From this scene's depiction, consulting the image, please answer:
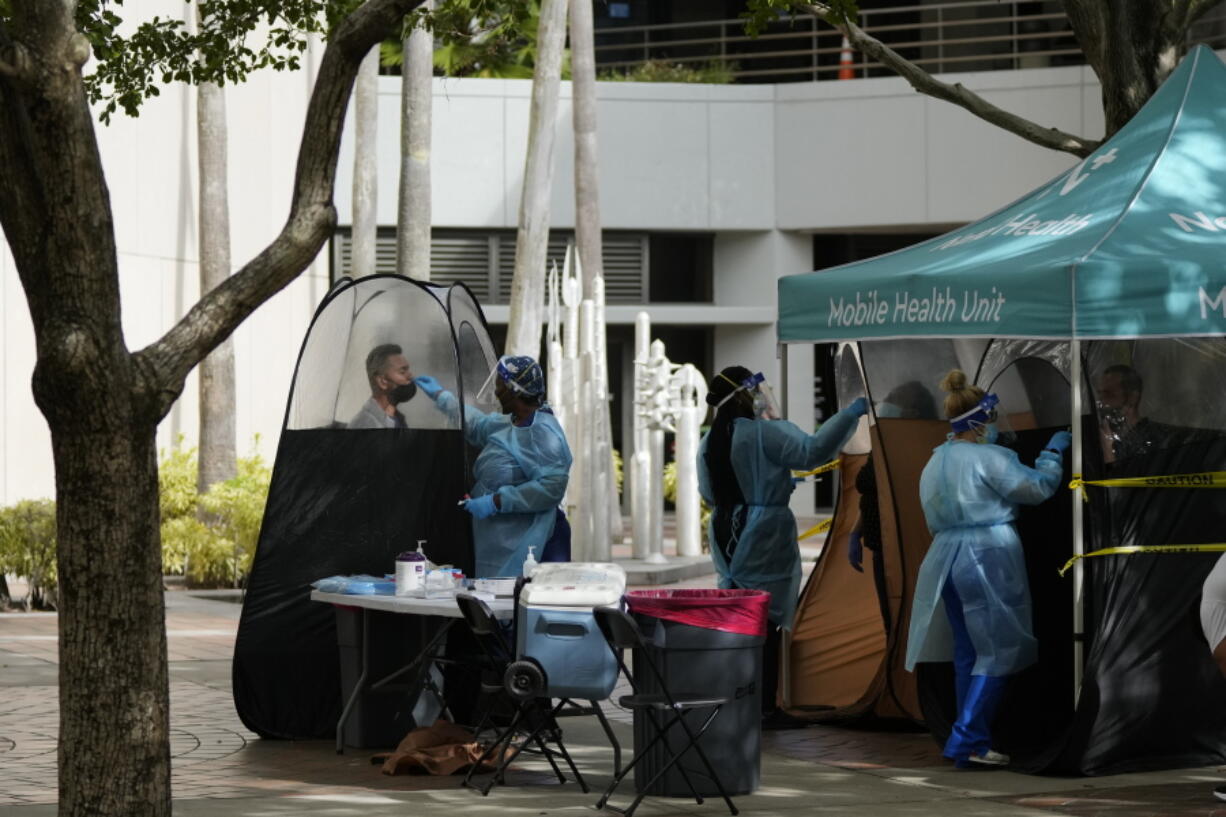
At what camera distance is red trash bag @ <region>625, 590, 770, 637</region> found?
818 cm

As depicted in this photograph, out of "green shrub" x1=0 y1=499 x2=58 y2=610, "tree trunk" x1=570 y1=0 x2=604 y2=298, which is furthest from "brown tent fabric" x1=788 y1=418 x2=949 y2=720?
"tree trunk" x1=570 y1=0 x2=604 y2=298

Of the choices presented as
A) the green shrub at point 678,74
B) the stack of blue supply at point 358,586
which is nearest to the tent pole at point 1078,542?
the stack of blue supply at point 358,586

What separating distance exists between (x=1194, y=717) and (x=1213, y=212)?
2337mm

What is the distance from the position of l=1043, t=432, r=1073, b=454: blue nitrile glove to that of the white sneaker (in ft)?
4.69

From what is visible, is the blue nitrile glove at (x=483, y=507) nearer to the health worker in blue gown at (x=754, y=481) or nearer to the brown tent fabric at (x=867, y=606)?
the health worker in blue gown at (x=754, y=481)

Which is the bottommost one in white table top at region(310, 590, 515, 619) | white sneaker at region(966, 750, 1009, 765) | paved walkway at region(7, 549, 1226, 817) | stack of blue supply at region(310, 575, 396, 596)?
paved walkway at region(7, 549, 1226, 817)

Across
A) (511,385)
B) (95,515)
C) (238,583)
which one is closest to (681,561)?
(238,583)

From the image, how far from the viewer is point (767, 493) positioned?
396 inches

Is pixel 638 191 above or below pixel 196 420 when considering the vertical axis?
above

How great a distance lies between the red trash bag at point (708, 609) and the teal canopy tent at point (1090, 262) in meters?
1.66

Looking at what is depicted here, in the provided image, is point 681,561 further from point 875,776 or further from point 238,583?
point 875,776

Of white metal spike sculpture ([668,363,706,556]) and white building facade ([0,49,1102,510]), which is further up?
white building facade ([0,49,1102,510])

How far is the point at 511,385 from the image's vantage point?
9.76 metres

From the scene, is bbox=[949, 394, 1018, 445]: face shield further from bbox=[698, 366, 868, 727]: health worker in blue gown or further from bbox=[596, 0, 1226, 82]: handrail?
bbox=[596, 0, 1226, 82]: handrail
